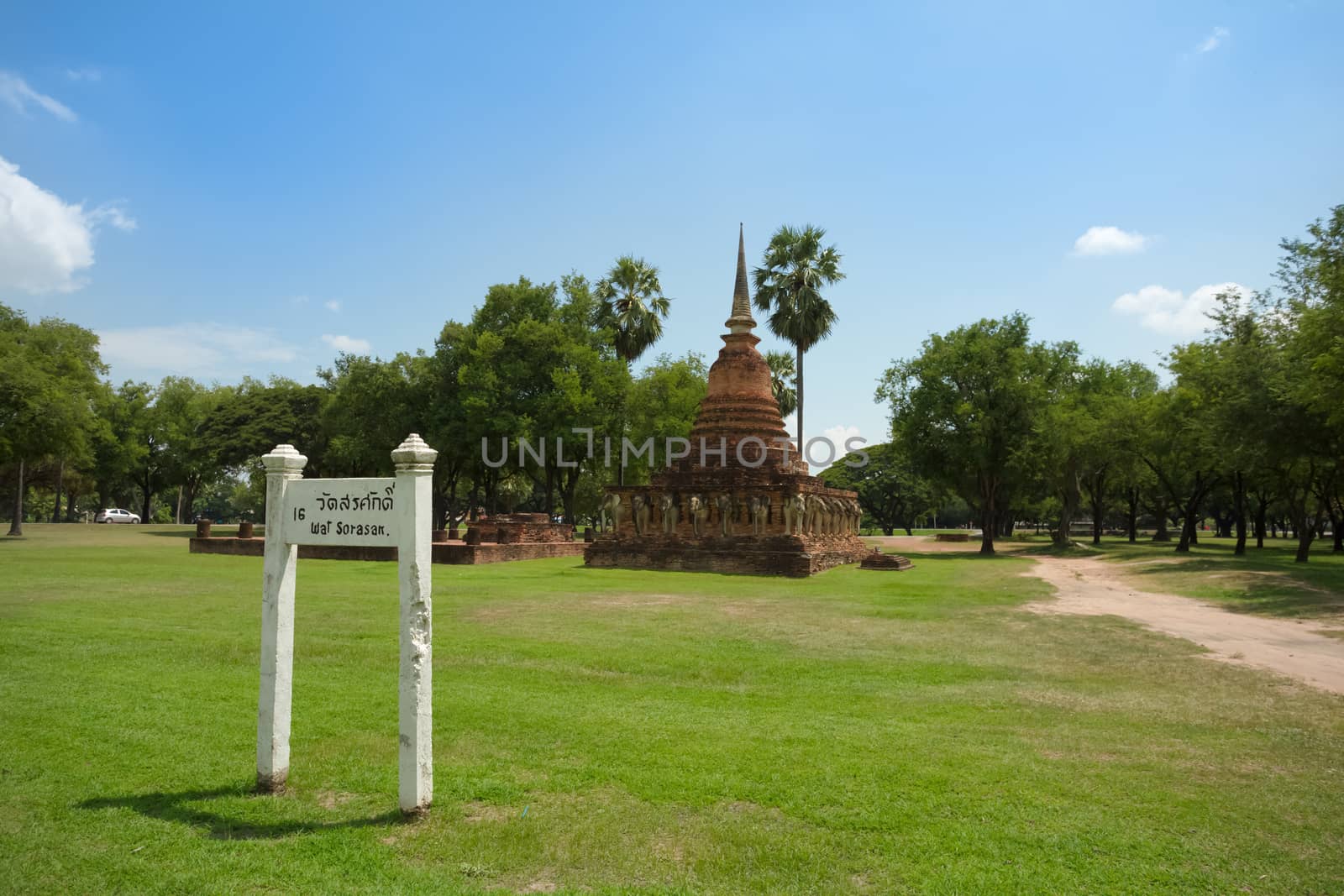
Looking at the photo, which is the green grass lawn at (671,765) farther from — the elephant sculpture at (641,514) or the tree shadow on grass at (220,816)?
the elephant sculpture at (641,514)

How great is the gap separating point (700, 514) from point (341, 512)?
19.5 m

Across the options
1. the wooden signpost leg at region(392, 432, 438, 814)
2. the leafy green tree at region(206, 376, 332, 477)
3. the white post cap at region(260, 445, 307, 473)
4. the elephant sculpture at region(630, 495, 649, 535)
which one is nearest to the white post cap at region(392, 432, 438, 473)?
the wooden signpost leg at region(392, 432, 438, 814)

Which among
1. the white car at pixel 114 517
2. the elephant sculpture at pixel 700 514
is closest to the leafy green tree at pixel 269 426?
the white car at pixel 114 517

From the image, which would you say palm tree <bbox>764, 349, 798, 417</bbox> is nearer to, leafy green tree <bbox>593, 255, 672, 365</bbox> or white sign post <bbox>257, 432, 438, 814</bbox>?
leafy green tree <bbox>593, 255, 672, 365</bbox>

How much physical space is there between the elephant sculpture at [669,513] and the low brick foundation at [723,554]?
0.26 metres

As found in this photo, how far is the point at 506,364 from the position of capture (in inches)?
1358

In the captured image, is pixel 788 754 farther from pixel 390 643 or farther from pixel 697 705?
pixel 390 643

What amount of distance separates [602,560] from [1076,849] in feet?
67.2

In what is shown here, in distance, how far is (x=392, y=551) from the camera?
23.7 meters

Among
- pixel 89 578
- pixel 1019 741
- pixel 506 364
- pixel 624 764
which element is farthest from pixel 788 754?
pixel 506 364

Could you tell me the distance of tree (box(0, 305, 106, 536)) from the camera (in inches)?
1163

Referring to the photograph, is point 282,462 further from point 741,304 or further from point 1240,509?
point 1240,509

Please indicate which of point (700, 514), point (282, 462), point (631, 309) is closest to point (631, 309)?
point (631, 309)

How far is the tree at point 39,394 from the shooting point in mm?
29531
